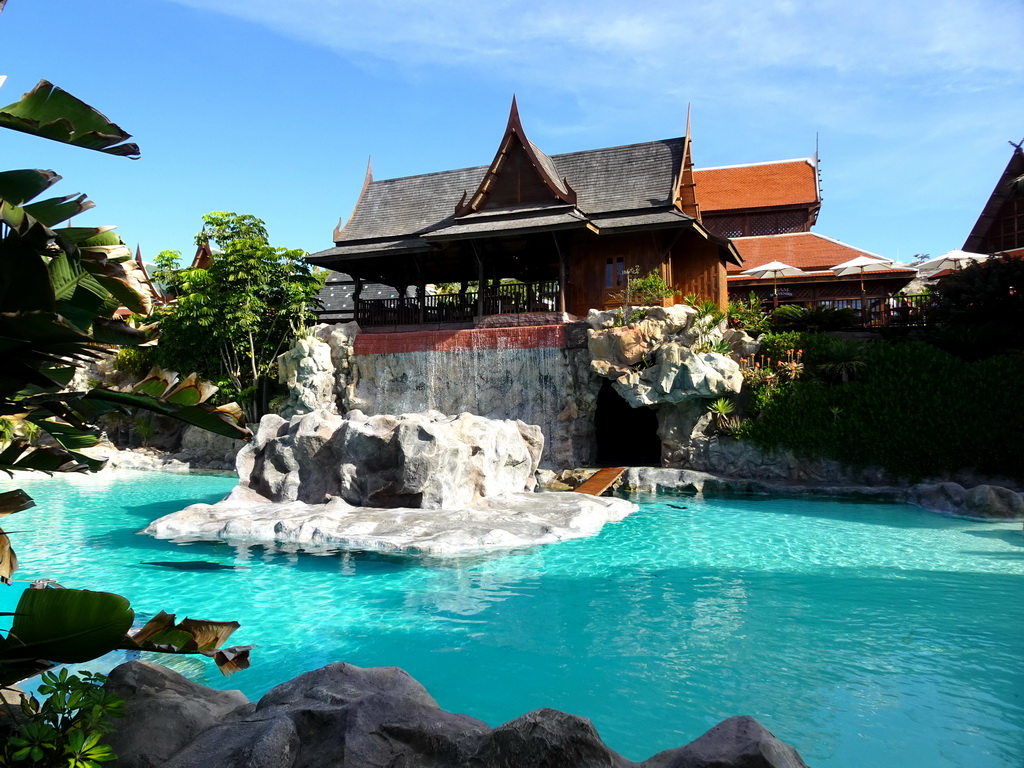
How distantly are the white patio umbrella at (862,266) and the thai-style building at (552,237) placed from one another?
3286mm

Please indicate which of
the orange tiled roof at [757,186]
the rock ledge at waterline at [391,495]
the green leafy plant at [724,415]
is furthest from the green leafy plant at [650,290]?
the orange tiled roof at [757,186]

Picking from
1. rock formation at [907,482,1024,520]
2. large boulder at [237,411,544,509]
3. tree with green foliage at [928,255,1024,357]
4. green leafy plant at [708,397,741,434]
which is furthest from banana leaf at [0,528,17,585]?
tree with green foliage at [928,255,1024,357]

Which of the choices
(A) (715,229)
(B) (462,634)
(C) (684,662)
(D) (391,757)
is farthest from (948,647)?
(A) (715,229)

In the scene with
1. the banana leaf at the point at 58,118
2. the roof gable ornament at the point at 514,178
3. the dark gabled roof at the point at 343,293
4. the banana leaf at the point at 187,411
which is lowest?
the banana leaf at the point at 187,411

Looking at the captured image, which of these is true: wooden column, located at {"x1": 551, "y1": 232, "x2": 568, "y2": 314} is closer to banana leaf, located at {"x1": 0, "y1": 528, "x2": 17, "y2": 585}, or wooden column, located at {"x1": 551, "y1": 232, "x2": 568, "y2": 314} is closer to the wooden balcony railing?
the wooden balcony railing

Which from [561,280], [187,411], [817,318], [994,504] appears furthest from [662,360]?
[187,411]

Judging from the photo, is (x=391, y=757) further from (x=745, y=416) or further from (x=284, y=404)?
(x=284, y=404)

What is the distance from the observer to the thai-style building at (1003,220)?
2477 cm

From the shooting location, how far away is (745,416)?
55.3ft

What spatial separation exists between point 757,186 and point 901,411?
Result: 1539cm

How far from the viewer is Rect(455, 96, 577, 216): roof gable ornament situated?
2038 cm

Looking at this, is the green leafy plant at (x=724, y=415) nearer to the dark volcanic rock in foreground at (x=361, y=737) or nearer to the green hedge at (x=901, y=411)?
the green hedge at (x=901, y=411)

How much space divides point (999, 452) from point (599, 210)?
1128 centimetres

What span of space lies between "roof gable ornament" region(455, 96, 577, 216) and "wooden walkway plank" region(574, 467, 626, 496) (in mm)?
8293
